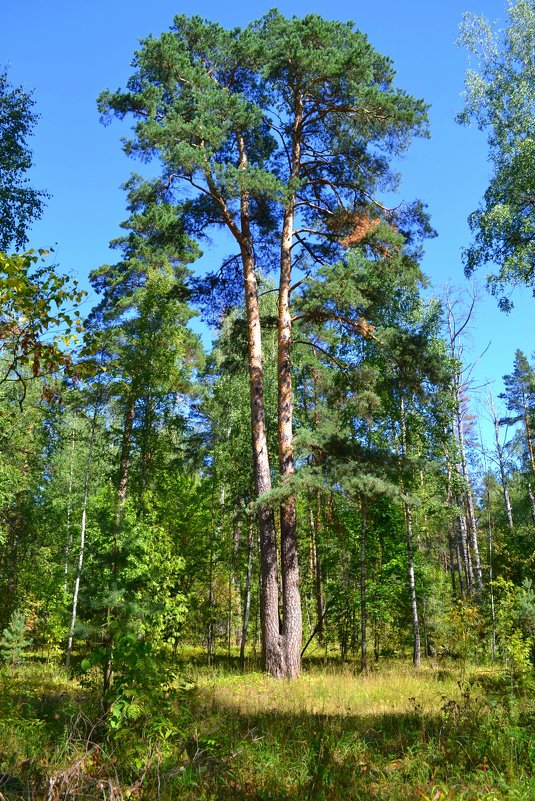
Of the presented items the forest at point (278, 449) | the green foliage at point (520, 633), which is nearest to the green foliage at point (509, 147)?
the forest at point (278, 449)

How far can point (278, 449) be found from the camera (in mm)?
12211

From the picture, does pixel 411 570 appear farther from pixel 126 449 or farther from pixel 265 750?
pixel 265 750

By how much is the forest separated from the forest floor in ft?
0.12

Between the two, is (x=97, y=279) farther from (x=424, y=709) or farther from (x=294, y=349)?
(x=424, y=709)

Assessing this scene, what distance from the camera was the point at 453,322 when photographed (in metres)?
22.5

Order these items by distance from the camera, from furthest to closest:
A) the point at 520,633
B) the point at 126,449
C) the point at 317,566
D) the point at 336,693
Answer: the point at 317,566, the point at 126,449, the point at 336,693, the point at 520,633

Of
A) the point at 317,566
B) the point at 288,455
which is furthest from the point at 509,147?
the point at 317,566

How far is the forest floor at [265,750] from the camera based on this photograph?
3674mm

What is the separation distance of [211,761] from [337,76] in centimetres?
1251

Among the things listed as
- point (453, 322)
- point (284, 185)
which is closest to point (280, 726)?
point (284, 185)

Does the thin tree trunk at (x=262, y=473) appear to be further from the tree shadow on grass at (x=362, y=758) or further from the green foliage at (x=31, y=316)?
the green foliage at (x=31, y=316)

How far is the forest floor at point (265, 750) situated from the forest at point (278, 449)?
4 cm

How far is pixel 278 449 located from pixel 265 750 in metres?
7.47

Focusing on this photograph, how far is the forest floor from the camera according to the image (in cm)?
367
